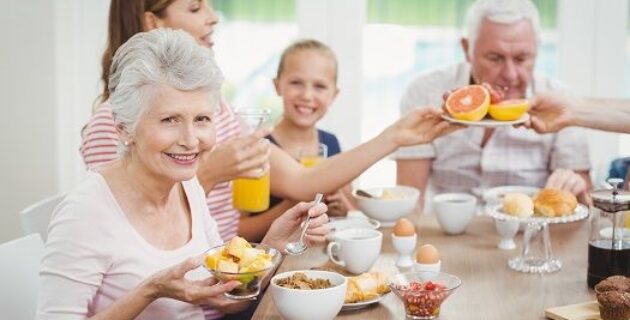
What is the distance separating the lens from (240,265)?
61.6 inches

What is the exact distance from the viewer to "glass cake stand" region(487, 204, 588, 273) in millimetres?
1994

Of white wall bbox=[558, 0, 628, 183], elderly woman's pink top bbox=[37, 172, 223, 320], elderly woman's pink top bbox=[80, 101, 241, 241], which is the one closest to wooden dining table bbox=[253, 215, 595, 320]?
elderly woman's pink top bbox=[37, 172, 223, 320]

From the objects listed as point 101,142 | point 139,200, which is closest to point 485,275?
point 139,200

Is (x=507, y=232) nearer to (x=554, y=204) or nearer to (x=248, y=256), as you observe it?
(x=554, y=204)

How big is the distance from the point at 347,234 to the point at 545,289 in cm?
48

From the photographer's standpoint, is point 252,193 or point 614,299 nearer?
point 614,299

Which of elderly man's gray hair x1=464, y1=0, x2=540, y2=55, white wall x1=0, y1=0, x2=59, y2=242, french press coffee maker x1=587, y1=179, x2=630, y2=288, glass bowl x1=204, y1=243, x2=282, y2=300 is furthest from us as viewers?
white wall x1=0, y1=0, x2=59, y2=242

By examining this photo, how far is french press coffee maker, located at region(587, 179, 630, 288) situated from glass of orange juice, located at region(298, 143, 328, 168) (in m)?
1.05

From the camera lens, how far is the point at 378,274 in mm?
1764

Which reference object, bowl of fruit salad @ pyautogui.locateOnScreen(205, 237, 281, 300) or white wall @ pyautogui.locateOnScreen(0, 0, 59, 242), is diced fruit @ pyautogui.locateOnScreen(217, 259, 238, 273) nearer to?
bowl of fruit salad @ pyautogui.locateOnScreen(205, 237, 281, 300)

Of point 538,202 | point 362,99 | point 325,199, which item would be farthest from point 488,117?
point 362,99

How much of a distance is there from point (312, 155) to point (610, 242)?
4.28ft

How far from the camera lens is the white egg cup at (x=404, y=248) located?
6.70ft

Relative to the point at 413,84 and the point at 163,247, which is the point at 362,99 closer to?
the point at 413,84
